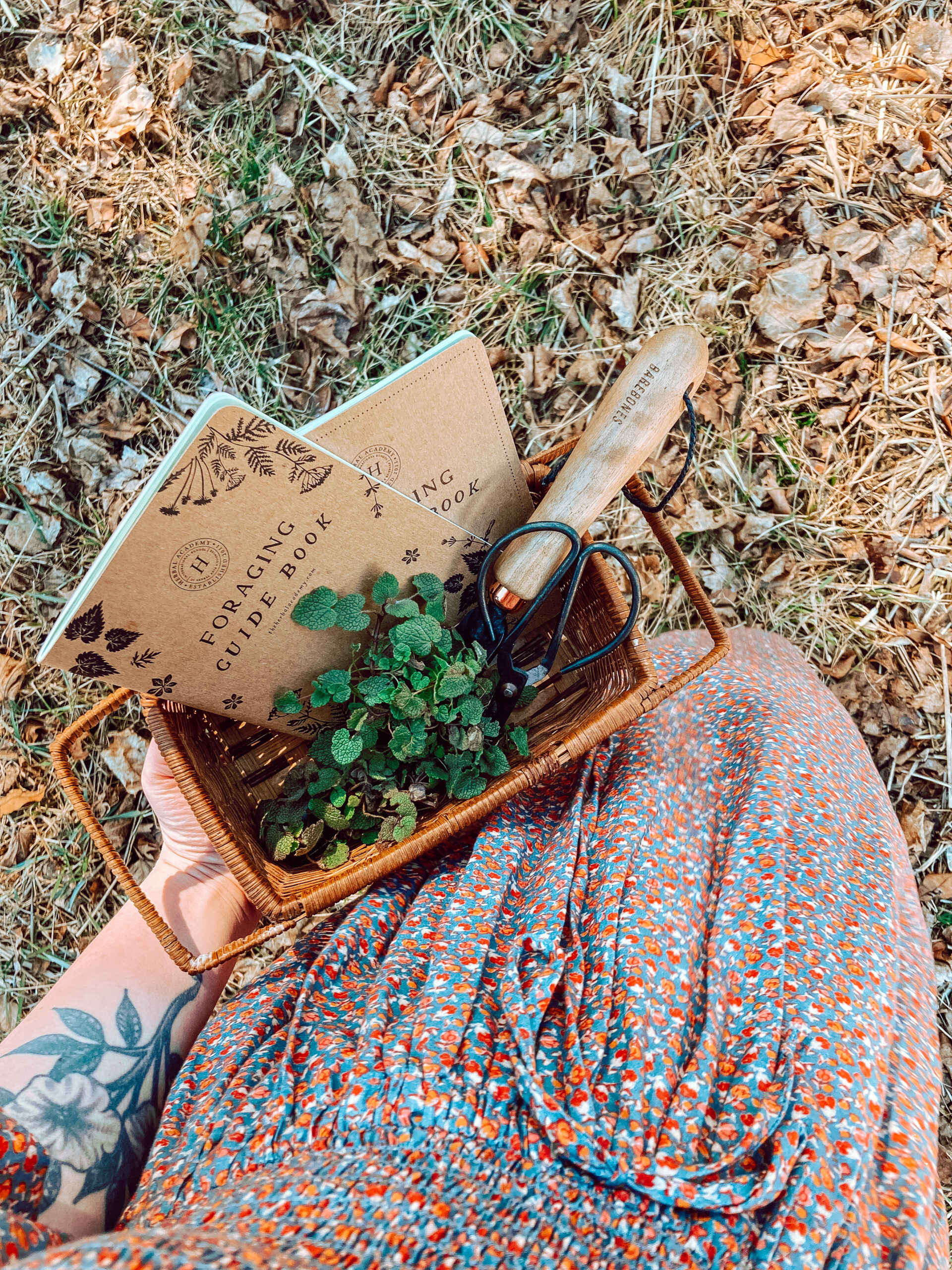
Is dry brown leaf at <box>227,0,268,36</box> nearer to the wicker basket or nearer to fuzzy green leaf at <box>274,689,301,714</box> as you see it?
the wicker basket

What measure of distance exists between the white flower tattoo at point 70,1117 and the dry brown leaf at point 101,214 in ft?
6.68

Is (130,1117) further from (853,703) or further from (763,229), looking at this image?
(763,229)

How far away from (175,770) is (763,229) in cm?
190

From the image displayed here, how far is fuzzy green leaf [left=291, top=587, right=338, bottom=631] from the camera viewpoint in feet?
4.16

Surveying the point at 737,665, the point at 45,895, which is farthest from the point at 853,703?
the point at 45,895

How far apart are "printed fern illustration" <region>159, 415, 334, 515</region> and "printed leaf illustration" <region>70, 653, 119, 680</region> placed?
0.23 metres

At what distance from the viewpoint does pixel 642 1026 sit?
101cm

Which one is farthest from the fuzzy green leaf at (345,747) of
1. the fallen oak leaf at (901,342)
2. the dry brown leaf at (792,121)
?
the dry brown leaf at (792,121)

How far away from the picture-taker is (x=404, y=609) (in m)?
1.30

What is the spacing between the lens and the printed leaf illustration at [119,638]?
1132 millimetres

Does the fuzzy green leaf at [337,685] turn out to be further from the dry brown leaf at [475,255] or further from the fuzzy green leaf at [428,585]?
the dry brown leaf at [475,255]

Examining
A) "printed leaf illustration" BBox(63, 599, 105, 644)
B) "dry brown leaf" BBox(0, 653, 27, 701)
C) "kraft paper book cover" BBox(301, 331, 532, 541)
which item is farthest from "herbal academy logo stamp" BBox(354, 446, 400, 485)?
"dry brown leaf" BBox(0, 653, 27, 701)

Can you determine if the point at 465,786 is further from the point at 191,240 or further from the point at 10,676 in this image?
the point at 191,240

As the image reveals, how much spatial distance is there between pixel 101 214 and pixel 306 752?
1.66m
